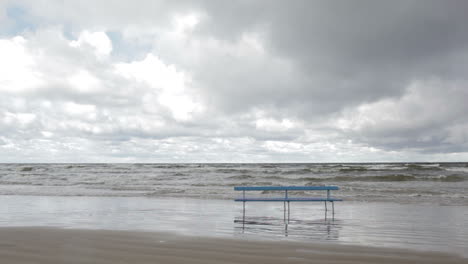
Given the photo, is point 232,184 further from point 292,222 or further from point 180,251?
point 180,251

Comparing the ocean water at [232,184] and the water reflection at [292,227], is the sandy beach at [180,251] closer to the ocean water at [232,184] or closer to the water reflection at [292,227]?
the water reflection at [292,227]

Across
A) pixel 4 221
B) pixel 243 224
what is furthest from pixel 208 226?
pixel 4 221

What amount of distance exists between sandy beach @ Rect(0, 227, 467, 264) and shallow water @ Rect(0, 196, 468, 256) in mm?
701

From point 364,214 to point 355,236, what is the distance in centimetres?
388

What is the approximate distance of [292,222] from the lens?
30.7ft

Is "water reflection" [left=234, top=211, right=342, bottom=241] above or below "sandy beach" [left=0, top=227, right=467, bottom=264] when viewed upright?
below

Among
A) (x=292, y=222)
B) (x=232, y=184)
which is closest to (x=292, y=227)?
(x=292, y=222)

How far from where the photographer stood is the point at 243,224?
8992 mm

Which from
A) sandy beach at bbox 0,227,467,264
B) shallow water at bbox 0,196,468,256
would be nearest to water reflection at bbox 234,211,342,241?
shallow water at bbox 0,196,468,256

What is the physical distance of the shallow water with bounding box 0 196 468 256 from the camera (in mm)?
7141

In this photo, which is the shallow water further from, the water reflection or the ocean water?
the ocean water

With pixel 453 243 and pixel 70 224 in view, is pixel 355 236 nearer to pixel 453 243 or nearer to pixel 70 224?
pixel 453 243

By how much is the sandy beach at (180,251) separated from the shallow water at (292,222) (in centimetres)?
70

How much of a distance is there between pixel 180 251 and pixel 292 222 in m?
4.39
